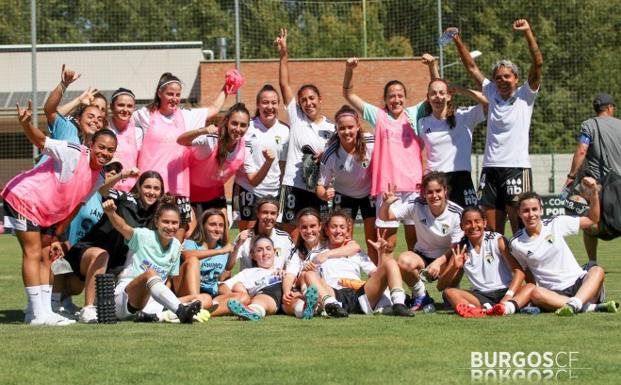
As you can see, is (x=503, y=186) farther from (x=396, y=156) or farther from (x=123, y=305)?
(x=123, y=305)

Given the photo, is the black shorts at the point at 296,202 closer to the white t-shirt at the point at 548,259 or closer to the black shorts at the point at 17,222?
the white t-shirt at the point at 548,259

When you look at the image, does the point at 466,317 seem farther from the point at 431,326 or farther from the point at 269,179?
the point at 269,179

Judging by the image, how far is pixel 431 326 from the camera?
25.2ft

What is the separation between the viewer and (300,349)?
6.61 metres

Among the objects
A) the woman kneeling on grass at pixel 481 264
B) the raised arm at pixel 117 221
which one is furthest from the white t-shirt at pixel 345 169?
the raised arm at pixel 117 221

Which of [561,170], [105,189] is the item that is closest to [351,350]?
[105,189]

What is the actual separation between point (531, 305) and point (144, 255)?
3.23 m

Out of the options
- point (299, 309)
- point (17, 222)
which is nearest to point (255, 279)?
point (299, 309)

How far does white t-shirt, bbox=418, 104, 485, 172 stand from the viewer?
987 centimetres

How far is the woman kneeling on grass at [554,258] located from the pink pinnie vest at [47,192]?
3.58 meters

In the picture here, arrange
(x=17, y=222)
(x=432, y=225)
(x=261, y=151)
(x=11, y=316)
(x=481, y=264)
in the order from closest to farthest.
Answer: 1. (x=17, y=222)
2. (x=481, y=264)
3. (x=11, y=316)
4. (x=432, y=225)
5. (x=261, y=151)

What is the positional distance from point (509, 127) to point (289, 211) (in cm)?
228

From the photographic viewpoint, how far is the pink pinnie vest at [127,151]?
960 cm

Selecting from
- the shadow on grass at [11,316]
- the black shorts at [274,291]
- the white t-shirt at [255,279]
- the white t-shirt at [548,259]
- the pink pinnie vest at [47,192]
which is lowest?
the shadow on grass at [11,316]
